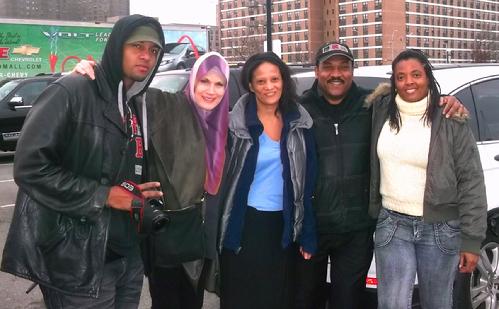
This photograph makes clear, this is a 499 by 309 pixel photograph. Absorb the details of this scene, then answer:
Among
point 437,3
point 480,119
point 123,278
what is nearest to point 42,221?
point 123,278

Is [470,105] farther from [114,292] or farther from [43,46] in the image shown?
[43,46]

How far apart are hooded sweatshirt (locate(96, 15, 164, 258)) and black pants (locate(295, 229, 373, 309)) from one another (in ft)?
3.53

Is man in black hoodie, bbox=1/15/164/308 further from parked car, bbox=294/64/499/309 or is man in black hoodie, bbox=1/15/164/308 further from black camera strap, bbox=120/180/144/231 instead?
parked car, bbox=294/64/499/309

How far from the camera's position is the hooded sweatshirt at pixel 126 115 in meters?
2.34

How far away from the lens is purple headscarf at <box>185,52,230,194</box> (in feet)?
9.27

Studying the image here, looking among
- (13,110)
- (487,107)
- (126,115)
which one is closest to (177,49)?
(13,110)

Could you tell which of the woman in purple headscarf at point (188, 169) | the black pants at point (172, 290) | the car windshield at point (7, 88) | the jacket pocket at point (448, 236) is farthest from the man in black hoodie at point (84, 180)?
the car windshield at point (7, 88)

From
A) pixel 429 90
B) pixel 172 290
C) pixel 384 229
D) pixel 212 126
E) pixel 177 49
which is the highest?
pixel 177 49

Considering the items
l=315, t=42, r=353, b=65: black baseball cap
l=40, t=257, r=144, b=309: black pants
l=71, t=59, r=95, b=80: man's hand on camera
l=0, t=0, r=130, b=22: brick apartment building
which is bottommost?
l=40, t=257, r=144, b=309: black pants

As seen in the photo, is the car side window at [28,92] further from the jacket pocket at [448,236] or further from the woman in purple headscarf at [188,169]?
the jacket pocket at [448,236]

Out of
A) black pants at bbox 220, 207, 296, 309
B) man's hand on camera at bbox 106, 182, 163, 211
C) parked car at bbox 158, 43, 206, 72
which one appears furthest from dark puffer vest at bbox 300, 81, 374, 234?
parked car at bbox 158, 43, 206, 72

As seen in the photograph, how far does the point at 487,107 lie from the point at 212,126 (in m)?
2.09

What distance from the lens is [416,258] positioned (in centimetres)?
297

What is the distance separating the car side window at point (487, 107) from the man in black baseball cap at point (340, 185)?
1056 mm
